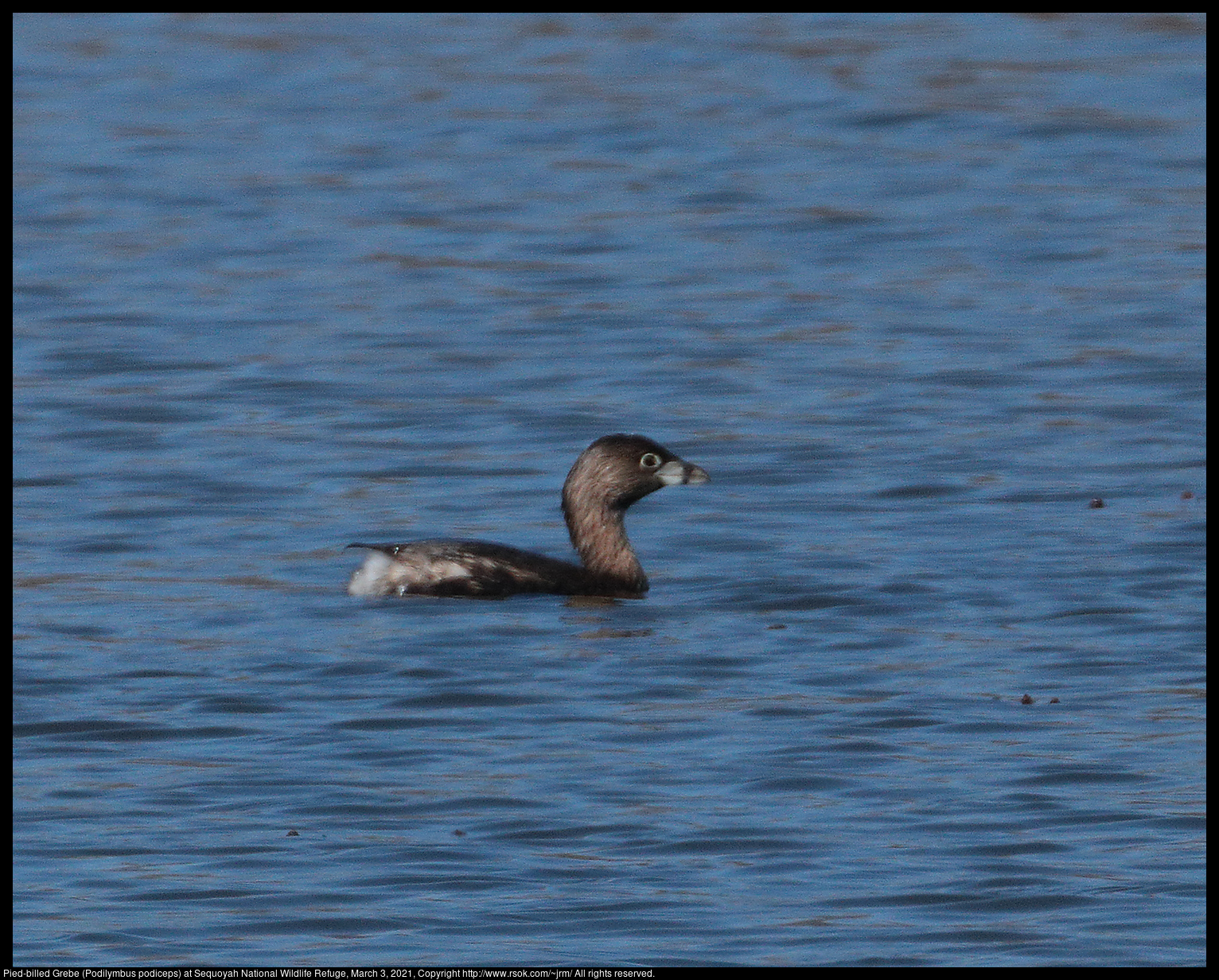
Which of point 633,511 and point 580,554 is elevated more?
point 580,554

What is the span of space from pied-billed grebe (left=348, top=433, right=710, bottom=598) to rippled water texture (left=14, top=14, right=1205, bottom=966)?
211 mm

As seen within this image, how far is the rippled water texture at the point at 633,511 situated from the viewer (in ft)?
30.5

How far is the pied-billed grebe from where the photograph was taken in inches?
541

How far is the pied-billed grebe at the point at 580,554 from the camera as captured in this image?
45.1ft

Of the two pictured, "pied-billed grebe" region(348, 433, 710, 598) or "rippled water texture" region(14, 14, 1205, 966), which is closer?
"rippled water texture" region(14, 14, 1205, 966)

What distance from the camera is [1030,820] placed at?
32.3 feet

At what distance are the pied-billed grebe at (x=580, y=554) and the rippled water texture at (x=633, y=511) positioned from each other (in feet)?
0.69

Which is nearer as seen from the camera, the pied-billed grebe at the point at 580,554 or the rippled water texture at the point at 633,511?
the rippled water texture at the point at 633,511

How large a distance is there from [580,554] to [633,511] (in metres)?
1.74

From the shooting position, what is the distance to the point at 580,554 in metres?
14.6

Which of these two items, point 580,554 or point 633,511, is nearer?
point 580,554

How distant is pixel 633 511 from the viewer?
53.4 ft

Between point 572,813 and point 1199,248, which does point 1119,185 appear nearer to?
point 1199,248
